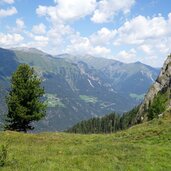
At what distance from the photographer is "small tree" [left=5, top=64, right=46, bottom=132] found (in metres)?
62.9

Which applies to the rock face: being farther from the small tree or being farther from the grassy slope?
the grassy slope

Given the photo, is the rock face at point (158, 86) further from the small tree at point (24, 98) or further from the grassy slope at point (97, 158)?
the grassy slope at point (97, 158)

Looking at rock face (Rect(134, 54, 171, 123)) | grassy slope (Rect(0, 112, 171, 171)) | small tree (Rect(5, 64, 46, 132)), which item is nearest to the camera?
grassy slope (Rect(0, 112, 171, 171))

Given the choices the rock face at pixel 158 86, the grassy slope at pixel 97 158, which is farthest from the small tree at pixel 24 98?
the rock face at pixel 158 86

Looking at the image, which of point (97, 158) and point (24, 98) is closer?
point (97, 158)

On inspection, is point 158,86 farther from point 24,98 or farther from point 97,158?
point 97,158

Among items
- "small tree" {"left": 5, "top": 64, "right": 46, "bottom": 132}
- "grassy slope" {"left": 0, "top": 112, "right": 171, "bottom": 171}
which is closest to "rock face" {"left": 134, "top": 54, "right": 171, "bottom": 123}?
"small tree" {"left": 5, "top": 64, "right": 46, "bottom": 132}

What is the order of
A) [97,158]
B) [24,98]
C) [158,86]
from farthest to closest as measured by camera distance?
[158,86]
[24,98]
[97,158]

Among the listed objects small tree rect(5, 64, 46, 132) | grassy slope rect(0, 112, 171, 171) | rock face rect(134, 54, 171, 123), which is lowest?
grassy slope rect(0, 112, 171, 171)

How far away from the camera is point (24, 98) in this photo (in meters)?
63.4

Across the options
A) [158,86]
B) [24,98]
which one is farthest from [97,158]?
[158,86]

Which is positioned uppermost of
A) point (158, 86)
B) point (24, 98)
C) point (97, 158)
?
point (158, 86)

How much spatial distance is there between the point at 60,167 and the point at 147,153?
364 inches

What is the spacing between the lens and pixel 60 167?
71.9 ft
